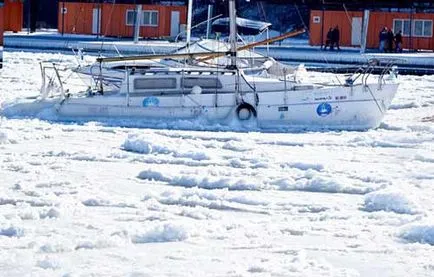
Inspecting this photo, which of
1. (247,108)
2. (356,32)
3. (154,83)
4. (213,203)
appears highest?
(356,32)

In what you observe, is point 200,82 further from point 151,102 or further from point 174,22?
point 174,22

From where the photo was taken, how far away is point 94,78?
974 inches

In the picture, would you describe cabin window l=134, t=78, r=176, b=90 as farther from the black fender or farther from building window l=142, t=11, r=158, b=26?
building window l=142, t=11, r=158, b=26

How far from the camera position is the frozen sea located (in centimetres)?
998

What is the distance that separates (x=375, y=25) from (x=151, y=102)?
30.0m

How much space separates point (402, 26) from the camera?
2020 inches

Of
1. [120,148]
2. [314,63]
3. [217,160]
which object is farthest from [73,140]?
[314,63]

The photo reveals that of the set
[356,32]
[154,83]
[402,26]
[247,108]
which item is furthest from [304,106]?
[356,32]

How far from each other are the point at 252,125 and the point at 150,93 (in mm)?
2440

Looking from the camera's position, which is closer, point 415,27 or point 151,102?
point 151,102

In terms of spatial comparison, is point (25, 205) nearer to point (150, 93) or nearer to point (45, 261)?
point (45, 261)

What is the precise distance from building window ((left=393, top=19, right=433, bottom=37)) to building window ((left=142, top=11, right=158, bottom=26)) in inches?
510

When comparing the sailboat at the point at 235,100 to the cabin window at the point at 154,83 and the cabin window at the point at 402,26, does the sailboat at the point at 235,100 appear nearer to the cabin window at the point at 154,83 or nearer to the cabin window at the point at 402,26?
the cabin window at the point at 154,83

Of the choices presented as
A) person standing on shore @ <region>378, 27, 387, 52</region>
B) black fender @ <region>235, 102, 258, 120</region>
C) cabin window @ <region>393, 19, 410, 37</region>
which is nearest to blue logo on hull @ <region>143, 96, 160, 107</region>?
black fender @ <region>235, 102, 258, 120</region>
